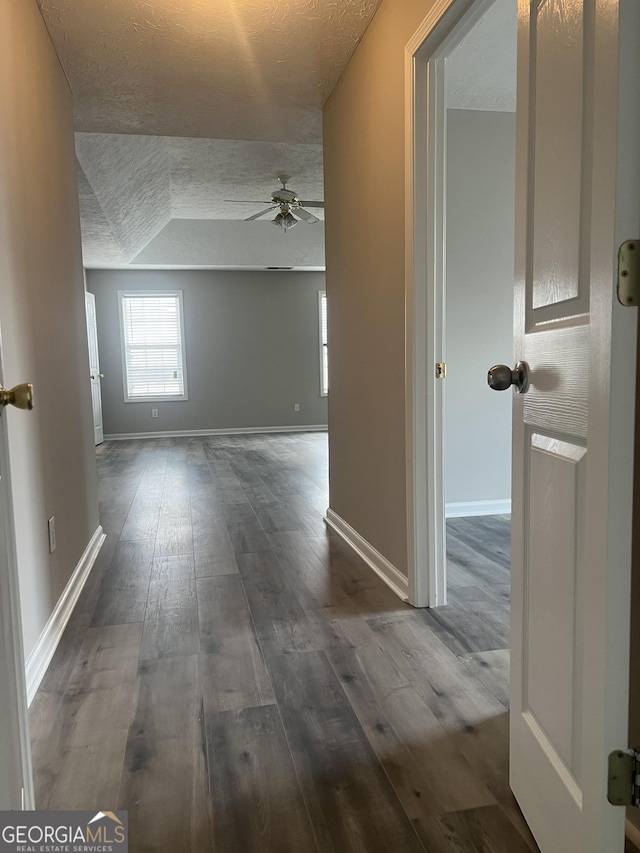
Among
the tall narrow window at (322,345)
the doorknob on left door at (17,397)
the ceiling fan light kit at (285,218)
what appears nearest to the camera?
the doorknob on left door at (17,397)

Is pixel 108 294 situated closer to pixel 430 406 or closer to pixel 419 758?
pixel 430 406

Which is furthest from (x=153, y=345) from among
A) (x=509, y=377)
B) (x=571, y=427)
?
(x=571, y=427)

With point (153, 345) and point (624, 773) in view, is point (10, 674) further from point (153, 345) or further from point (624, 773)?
point (153, 345)

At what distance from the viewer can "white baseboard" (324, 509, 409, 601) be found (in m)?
2.40

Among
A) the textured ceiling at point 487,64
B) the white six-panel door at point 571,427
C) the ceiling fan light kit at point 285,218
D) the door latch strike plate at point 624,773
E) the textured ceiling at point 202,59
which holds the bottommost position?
the door latch strike plate at point 624,773

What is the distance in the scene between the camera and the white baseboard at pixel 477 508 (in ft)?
11.9

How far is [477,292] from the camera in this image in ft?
11.6

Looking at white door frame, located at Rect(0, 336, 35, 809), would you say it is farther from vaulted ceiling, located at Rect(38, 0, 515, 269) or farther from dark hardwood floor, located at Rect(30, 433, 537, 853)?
vaulted ceiling, located at Rect(38, 0, 515, 269)

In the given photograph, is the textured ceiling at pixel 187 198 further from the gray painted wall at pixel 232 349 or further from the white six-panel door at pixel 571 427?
the white six-panel door at pixel 571 427

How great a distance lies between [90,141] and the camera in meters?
3.99

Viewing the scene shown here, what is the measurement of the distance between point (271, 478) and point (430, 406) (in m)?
3.04

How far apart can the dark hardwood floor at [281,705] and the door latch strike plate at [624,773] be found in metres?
0.43

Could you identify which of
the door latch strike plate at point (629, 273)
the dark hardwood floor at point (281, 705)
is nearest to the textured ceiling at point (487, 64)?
the door latch strike plate at point (629, 273)

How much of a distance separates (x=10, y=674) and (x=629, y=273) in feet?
3.96
